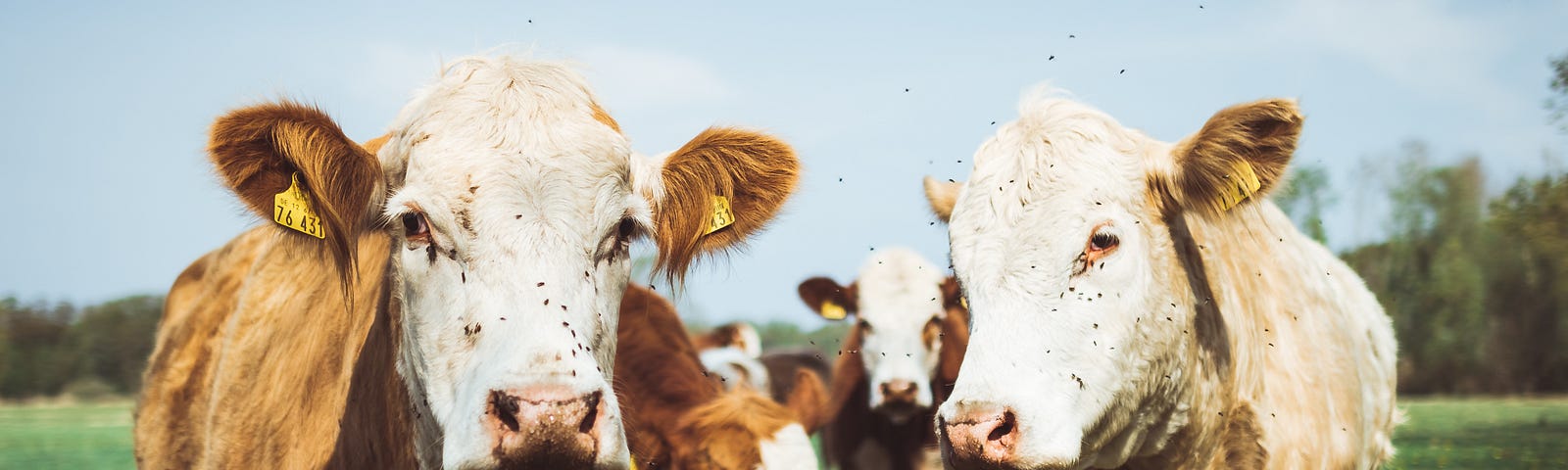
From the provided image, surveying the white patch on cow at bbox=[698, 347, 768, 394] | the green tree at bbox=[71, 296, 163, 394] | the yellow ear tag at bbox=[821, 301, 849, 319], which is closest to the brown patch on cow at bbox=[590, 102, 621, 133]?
the yellow ear tag at bbox=[821, 301, 849, 319]

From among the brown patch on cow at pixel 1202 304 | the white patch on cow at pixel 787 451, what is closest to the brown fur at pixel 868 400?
the white patch on cow at pixel 787 451

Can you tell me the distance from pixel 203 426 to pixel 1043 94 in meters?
3.38

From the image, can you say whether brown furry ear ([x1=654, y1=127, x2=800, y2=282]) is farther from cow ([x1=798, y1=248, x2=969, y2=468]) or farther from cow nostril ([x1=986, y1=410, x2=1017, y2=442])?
cow ([x1=798, y1=248, x2=969, y2=468])

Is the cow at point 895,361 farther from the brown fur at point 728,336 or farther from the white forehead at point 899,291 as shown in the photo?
the brown fur at point 728,336

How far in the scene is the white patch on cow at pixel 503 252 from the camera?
8.54 feet

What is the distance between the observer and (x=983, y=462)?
10.4ft

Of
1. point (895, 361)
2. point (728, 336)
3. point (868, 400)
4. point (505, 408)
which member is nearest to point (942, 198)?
point (505, 408)

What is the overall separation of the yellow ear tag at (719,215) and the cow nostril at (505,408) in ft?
4.07

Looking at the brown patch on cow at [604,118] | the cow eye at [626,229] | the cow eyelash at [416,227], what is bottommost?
the cow eyelash at [416,227]

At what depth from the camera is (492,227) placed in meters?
2.76

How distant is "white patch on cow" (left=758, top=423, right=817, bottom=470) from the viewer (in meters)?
4.61

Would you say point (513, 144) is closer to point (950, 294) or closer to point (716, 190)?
point (716, 190)

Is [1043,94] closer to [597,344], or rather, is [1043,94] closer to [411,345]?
[597,344]

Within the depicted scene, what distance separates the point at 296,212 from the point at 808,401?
3158 mm
